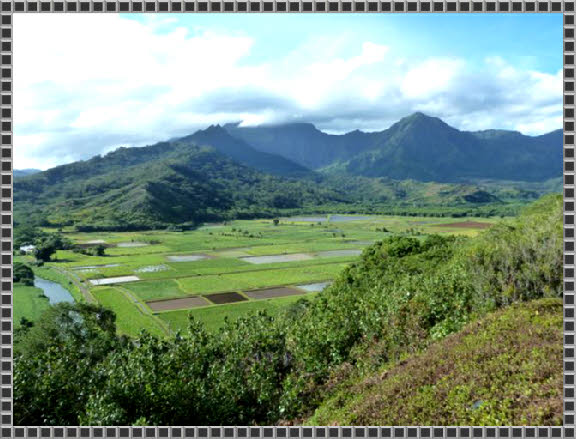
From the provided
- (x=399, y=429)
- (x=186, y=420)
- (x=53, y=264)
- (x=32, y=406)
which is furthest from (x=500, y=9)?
(x=53, y=264)

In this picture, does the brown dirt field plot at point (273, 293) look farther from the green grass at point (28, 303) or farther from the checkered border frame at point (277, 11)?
the checkered border frame at point (277, 11)

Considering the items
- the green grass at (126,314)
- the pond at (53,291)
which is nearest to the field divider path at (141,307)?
the green grass at (126,314)

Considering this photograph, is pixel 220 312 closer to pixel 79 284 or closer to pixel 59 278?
pixel 79 284

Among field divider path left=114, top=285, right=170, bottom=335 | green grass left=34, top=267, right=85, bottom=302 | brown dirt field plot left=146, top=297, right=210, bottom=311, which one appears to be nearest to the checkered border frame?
field divider path left=114, top=285, right=170, bottom=335

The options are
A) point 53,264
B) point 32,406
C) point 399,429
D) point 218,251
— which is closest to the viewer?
point 399,429

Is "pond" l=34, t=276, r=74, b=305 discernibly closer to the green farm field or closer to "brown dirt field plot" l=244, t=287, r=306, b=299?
the green farm field

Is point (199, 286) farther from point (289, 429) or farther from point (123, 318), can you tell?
point (289, 429)
